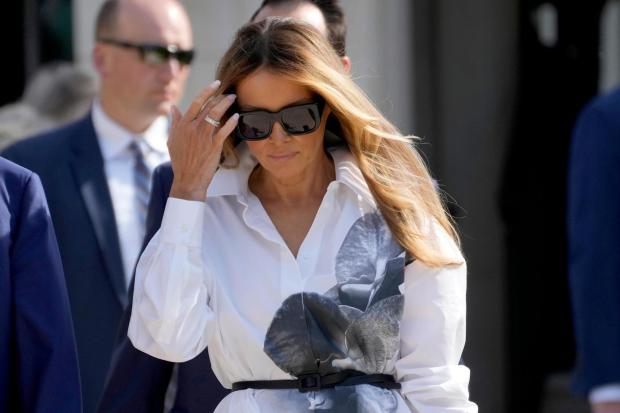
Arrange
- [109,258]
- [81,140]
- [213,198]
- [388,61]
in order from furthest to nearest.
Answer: [388,61] < [81,140] < [109,258] < [213,198]

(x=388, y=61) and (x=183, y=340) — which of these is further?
(x=388, y=61)

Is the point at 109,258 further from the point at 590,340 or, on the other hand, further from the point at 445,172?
the point at 445,172

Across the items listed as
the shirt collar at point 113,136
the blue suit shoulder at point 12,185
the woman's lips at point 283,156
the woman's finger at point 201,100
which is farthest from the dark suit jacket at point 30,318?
the shirt collar at point 113,136

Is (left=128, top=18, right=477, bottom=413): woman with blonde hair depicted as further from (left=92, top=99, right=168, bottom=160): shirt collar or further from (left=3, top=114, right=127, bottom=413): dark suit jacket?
(left=92, top=99, right=168, bottom=160): shirt collar

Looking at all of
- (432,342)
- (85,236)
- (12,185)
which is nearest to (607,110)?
(432,342)

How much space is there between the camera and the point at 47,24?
312 inches

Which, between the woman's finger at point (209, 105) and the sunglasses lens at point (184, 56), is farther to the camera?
the sunglasses lens at point (184, 56)

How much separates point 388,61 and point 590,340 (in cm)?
443

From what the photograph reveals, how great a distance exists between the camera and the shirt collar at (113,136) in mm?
5172

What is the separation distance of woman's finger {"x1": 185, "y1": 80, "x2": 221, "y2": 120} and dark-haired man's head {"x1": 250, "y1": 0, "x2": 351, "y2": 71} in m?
0.91

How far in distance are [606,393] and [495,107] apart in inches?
178

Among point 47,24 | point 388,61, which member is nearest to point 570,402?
point 388,61

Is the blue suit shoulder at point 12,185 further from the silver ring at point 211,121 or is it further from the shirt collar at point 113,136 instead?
the shirt collar at point 113,136

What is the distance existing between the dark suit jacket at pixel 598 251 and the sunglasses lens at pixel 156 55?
2736mm
